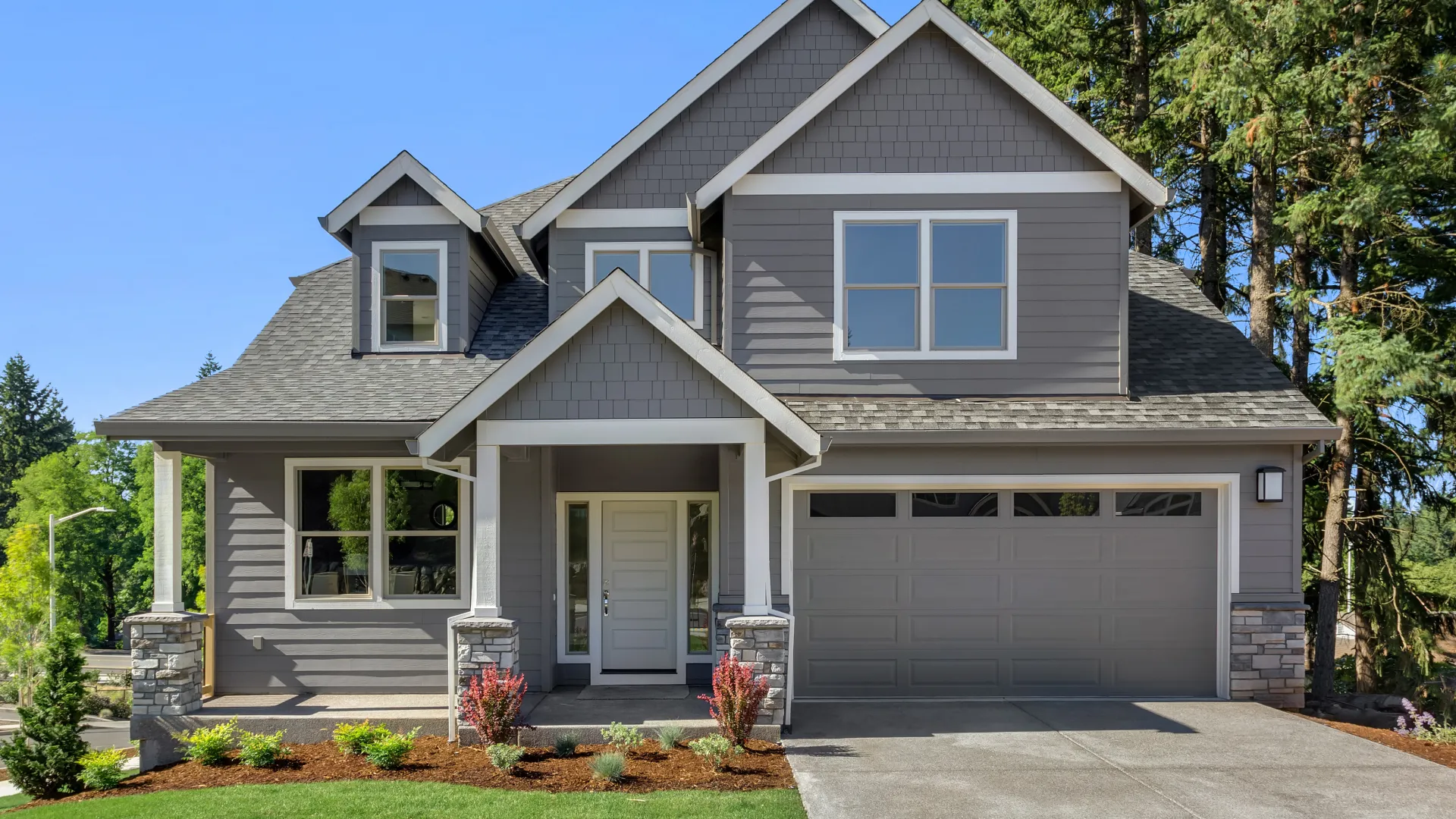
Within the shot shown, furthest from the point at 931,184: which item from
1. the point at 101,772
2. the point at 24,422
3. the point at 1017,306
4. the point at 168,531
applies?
the point at 24,422

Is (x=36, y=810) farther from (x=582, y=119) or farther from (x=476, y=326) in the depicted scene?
(x=582, y=119)

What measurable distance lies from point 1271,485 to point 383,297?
32.1 feet

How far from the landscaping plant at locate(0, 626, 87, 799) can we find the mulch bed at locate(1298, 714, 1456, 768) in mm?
11287

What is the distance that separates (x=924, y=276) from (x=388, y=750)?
6781 millimetres

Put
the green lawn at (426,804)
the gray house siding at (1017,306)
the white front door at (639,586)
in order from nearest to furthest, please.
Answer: the green lawn at (426,804) < the gray house siding at (1017,306) < the white front door at (639,586)

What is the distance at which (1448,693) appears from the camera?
9367mm

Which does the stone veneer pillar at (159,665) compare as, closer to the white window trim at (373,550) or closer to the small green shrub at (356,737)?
the white window trim at (373,550)

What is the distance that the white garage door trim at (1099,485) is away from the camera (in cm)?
923

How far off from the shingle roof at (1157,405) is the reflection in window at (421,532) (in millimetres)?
3871

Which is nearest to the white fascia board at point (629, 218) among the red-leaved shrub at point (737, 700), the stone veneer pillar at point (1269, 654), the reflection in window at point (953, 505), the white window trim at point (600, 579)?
the white window trim at point (600, 579)

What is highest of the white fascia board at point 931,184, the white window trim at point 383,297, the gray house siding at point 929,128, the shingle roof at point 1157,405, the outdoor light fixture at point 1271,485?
the gray house siding at point 929,128

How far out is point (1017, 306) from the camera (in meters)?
9.63

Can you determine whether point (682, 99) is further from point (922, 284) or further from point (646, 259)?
point (922, 284)

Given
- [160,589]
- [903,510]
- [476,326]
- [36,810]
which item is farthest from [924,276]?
[36,810]
